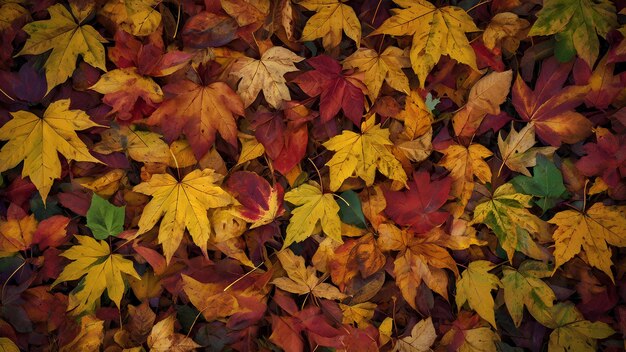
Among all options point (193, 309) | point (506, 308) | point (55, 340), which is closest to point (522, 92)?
point (506, 308)

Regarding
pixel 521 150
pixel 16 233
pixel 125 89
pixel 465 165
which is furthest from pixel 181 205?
pixel 521 150

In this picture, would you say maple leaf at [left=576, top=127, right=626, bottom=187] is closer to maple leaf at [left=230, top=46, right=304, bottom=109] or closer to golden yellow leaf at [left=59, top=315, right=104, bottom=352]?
maple leaf at [left=230, top=46, right=304, bottom=109]

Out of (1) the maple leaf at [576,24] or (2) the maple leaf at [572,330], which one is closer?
(1) the maple leaf at [576,24]

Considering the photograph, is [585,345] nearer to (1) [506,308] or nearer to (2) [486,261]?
(1) [506,308]

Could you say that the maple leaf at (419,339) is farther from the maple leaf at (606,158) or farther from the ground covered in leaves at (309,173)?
the maple leaf at (606,158)

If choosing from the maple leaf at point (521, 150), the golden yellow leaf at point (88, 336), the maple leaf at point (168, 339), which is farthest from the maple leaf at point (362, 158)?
the golden yellow leaf at point (88, 336)

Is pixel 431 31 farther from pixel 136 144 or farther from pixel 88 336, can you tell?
pixel 88 336
